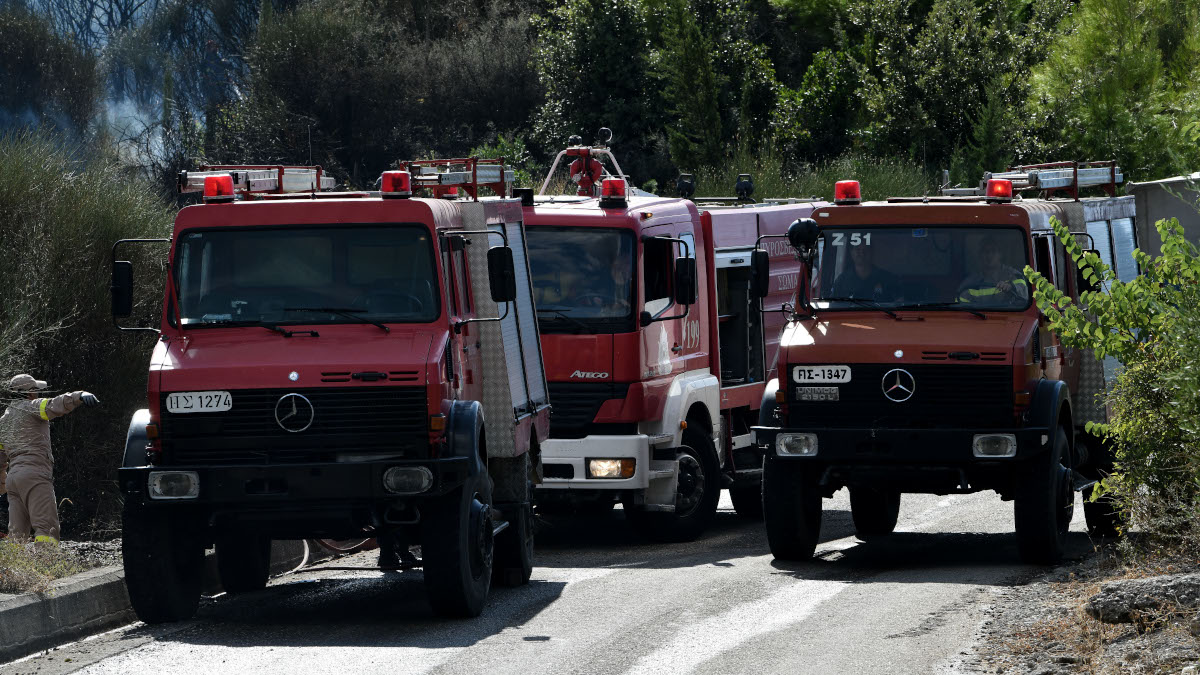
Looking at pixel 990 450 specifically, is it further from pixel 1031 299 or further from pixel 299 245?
pixel 299 245

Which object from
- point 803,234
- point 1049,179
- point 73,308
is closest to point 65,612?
point 73,308

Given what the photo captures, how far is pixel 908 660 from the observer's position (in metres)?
8.06

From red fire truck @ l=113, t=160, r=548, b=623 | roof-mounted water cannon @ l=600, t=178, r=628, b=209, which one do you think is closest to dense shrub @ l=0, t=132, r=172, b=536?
red fire truck @ l=113, t=160, r=548, b=623

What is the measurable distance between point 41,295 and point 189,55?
4125 cm

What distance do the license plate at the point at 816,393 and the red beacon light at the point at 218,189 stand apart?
4.12 meters

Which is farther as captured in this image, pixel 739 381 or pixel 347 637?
pixel 739 381

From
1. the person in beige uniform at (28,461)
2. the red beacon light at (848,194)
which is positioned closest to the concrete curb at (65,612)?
the person in beige uniform at (28,461)

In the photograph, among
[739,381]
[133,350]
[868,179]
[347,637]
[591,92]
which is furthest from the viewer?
[591,92]

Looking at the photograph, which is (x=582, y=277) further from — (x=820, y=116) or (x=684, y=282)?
(x=820, y=116)

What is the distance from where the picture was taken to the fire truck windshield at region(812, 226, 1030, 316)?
11617mm

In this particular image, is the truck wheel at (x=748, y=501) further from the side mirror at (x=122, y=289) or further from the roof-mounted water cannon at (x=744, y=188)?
the side mirror at (x=122, y=289)

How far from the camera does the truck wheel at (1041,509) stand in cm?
1104

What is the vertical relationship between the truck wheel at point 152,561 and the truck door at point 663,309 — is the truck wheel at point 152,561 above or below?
below

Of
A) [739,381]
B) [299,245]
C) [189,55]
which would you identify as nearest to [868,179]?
[739,381]
